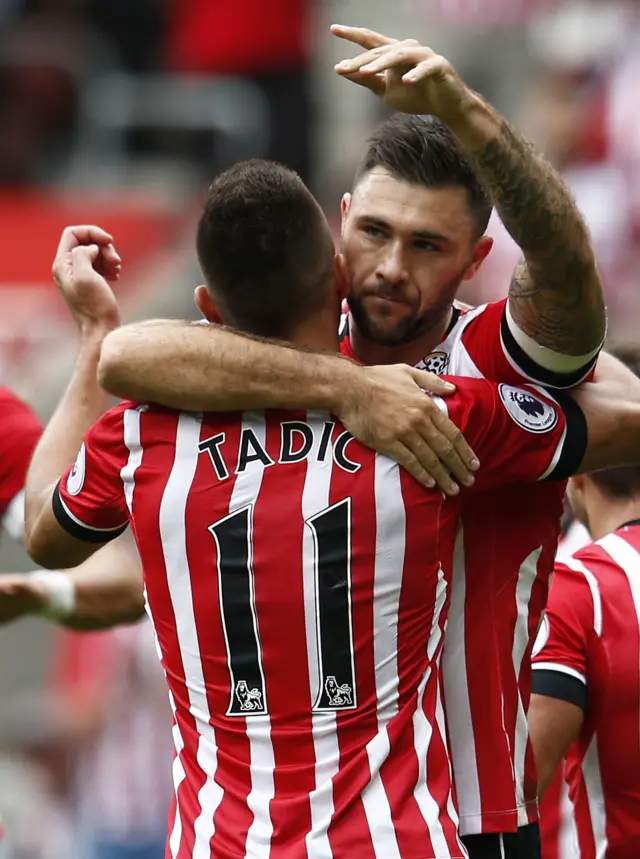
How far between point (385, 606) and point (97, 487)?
0.61m

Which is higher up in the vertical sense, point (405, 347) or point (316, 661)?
point (405, 347)

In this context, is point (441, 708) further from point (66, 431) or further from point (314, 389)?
point (66, 431)

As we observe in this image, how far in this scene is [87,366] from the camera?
386cm

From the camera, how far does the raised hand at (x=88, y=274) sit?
3.79 m

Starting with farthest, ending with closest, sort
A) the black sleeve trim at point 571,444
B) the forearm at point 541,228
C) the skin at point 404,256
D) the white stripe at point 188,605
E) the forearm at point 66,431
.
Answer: the forearm at point 66,431
the skin at point 404,256
the black sleeve trim at point 571,444
the white stripe at point 188,605
the forearm at point 541,228

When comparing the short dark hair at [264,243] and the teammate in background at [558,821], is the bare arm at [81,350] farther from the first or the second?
the teammate in background at [558,821]

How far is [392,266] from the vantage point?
329cm

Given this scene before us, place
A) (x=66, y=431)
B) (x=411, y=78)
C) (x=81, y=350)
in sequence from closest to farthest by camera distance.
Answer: (x=411, y=78), (x=66, y=431), (x=81, y=350)

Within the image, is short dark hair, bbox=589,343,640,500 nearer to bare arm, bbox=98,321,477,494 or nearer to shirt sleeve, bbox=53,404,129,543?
bare arm, bbox=98,321,477,494

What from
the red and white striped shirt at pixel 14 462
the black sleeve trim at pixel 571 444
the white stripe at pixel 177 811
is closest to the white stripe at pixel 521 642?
the black sleeve trim at pixel 571 444

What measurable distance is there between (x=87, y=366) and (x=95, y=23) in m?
8.20

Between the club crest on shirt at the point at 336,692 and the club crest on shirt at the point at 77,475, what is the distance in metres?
0.62

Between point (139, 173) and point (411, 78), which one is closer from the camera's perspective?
point (411, 78)

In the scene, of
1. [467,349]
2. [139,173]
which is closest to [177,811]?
[467,349]
